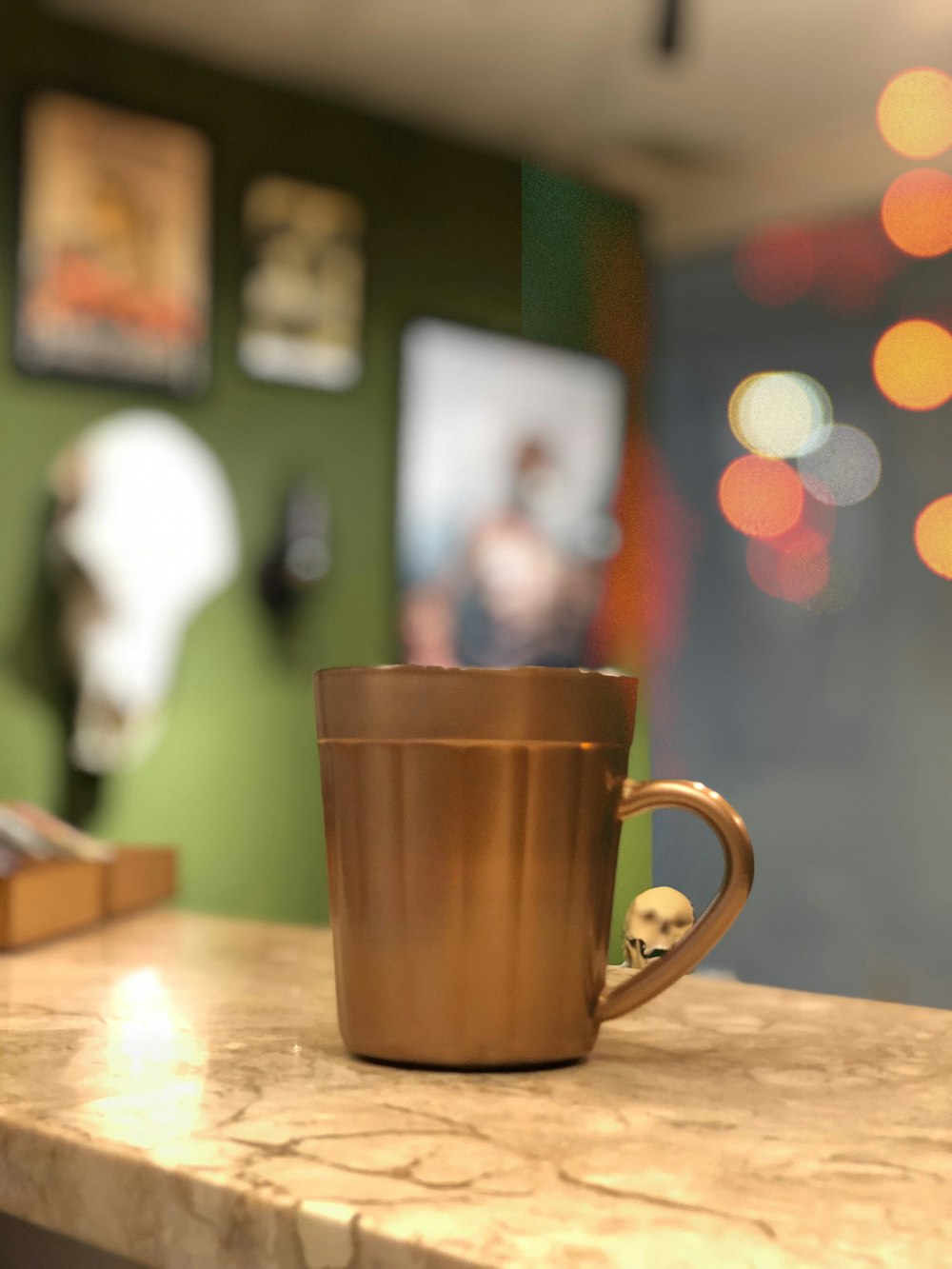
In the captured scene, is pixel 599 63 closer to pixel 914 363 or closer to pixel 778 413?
pixel 914 363

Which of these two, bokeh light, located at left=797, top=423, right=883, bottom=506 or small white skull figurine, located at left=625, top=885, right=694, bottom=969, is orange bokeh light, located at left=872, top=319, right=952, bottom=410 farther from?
small white skull figurine, located at left=625, top=885, right=694, bottom=969

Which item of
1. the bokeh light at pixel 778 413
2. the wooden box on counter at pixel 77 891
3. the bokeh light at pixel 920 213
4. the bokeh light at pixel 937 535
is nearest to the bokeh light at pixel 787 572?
the bokeh light at pixel 778 413

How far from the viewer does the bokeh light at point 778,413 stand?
1142mm

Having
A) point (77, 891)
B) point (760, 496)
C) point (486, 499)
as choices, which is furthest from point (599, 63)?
point (77, 891)

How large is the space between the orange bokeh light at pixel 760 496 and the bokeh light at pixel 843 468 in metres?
0.05

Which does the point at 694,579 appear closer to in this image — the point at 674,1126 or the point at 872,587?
the point at 674,1126

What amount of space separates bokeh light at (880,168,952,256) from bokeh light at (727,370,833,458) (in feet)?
0.78

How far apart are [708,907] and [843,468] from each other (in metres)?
1.34

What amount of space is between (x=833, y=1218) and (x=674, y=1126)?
0.29 feet

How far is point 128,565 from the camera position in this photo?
1974mm

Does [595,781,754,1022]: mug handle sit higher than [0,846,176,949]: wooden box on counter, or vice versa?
[595,781,754,1022]: mug handle

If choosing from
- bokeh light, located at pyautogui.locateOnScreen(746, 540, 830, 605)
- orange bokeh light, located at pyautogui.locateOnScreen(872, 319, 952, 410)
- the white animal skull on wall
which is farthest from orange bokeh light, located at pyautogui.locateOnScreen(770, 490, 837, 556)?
the white animal skull on wall

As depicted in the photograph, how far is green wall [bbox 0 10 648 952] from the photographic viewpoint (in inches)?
75.3

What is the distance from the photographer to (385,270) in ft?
7.70
